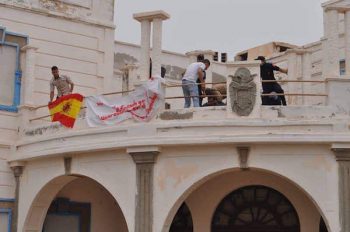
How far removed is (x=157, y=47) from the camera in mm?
17500

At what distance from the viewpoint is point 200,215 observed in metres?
19.0

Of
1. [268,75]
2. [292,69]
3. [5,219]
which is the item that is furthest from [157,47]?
[292,69]

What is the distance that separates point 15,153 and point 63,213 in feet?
7.22

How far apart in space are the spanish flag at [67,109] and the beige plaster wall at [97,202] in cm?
242

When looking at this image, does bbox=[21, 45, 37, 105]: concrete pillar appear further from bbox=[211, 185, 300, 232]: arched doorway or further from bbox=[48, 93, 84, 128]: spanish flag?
bbox=[211, 185, 300, 232]: arched doorway

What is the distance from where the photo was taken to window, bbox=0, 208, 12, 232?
1931cm

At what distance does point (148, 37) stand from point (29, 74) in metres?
4.24

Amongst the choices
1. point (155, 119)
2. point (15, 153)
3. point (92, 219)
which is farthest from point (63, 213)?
point (155, 119)

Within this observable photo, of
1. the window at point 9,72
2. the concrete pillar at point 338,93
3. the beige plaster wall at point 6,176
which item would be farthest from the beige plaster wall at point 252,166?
the window at point 9,72

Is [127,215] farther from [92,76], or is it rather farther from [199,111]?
[92,76]

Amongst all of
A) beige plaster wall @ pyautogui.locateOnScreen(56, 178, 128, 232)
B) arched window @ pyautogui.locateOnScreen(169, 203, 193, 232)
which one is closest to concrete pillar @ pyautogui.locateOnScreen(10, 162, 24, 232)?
beige plaster wall @ pyautogui.locateOnScreen(56, 178, 128, 232)

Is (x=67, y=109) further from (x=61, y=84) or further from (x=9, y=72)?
(x=9, y=72)

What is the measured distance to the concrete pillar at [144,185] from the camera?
1617cm

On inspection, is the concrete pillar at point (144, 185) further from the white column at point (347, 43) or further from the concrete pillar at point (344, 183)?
the white column at point (347, 43)
